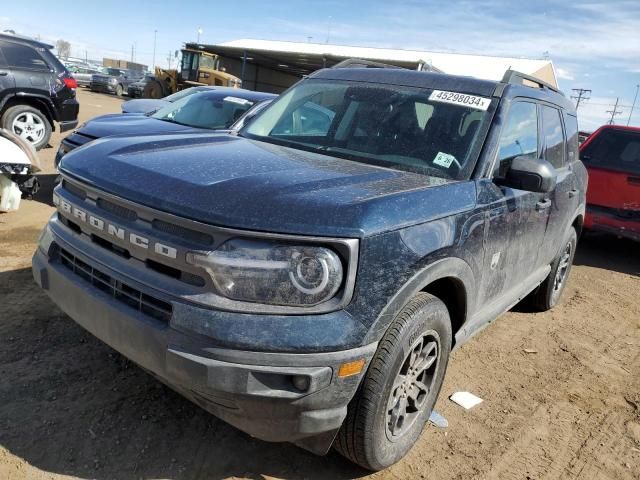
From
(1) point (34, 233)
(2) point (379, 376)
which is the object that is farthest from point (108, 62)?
(2) point (379, 376)

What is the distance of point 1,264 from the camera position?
463 cm

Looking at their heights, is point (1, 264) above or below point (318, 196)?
below

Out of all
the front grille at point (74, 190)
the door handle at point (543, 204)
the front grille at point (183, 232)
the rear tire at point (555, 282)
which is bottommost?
the rear tire at point (555, 282)

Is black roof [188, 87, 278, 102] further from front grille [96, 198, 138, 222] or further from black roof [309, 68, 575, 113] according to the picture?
front grille [96, 198, 138, 222]

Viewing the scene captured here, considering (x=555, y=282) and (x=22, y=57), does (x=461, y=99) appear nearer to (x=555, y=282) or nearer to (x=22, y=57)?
(x=555, y=282)

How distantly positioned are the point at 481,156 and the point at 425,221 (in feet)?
2.76

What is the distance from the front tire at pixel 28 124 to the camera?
9180 millimetres

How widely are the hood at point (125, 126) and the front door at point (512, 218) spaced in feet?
11.5

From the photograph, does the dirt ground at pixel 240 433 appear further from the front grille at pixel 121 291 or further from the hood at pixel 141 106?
the hood at pixel 141 106

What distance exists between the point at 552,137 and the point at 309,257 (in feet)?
9.77

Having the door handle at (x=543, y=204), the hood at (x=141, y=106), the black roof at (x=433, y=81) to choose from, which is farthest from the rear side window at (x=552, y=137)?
the hood at (x=141, y=106)

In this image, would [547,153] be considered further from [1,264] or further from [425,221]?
[1,264]

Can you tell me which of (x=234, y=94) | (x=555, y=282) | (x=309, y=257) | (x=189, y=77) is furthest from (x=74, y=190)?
(x=189, y=77)

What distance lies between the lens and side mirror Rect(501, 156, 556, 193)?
3.04 m
